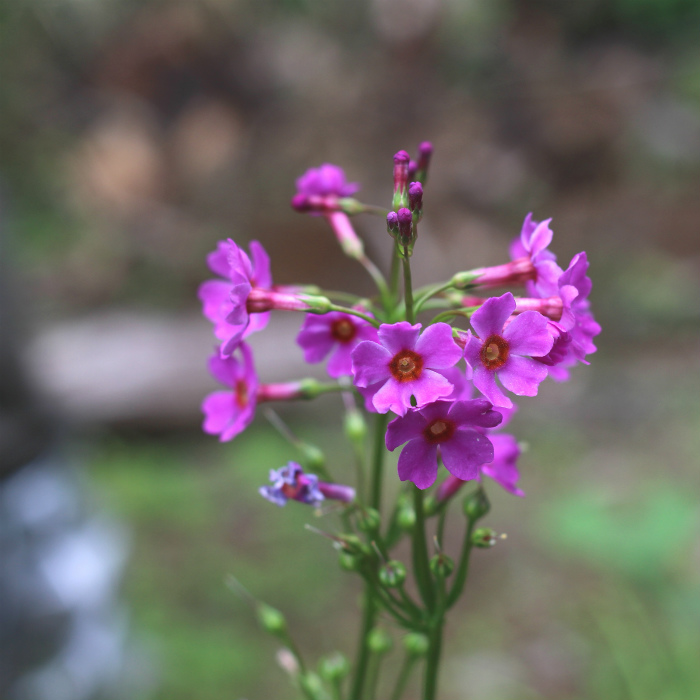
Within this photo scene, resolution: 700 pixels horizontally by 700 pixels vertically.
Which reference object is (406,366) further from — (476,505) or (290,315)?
(290,315)

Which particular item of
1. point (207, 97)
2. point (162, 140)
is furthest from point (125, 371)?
point (207, 97)

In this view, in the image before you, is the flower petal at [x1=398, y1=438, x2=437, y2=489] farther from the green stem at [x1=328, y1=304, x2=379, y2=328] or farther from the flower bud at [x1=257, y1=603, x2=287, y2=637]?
the flower bud at [x1=257, y1=603, x2=287, y2=637]

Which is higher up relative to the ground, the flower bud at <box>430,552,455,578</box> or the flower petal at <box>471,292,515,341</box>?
the flower petal at <box>471,292,515,341</box>

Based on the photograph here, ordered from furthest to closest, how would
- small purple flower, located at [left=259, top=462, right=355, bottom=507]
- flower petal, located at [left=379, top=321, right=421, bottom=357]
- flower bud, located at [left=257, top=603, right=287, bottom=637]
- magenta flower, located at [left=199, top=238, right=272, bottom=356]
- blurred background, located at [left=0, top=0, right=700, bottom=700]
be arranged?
blurred background, located at [left=0, top=0, right=700, bottom=700] < flower bud, located at [left=257, top=603, right=287, bottom=637] < small purple flower, located at [left=259, top=462, right=355, bottom=507] < magenta flower, located at [left=199, top=238, right=272, bottom=356] < flower petal, located at [left=379, top=321, right=421, bottom=357]

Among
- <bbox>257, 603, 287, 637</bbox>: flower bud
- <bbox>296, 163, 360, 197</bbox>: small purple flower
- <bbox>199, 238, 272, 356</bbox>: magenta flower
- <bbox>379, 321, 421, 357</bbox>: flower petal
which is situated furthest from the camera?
<bbox>257, 603, 287, 637</bbox>: flower bud

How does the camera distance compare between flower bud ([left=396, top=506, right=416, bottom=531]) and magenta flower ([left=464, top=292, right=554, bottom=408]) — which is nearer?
magenta flower ([left=464, top=292, right=554, bottom=408])

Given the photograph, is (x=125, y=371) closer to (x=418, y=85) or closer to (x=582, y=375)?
(x=582, y=375)

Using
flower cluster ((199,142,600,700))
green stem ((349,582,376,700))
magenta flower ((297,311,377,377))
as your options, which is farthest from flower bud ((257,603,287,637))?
magenta flower ((297,311,377,377))

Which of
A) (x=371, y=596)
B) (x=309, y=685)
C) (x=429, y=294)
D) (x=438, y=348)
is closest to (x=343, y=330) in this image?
(x=429, y=294)
